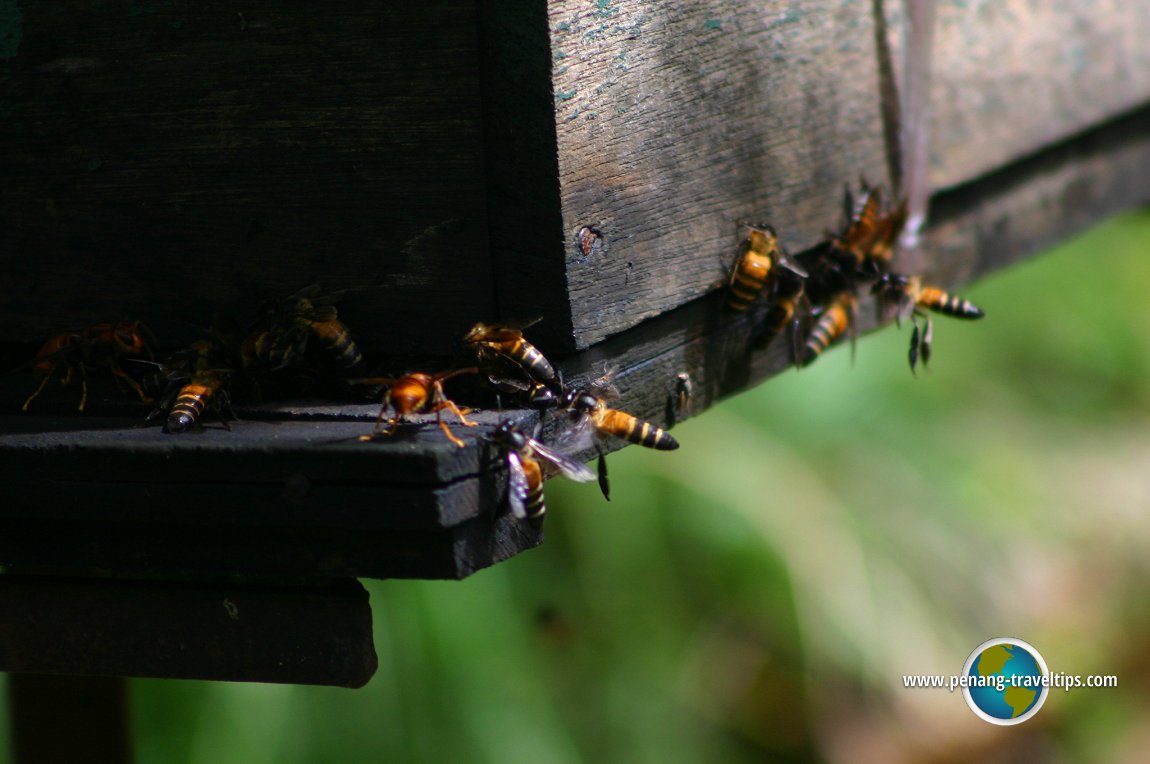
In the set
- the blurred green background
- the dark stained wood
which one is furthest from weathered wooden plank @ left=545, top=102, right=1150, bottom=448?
the dark stained wood

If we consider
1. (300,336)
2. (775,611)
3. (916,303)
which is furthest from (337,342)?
(775,611)

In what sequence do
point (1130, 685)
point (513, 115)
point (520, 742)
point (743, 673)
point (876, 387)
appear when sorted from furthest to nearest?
1. point (1130, 685)
2. point (876, 387)
3. point (743, 673)
4. point (520, 742)
5. point (513, 115)

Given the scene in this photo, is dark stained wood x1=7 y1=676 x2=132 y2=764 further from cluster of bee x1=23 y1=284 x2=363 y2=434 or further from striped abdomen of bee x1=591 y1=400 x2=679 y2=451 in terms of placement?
striped abdomen of bee x1=591 y1=400 x2=679 y2=451

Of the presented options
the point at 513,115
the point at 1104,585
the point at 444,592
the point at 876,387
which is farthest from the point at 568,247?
the point at 1104,585

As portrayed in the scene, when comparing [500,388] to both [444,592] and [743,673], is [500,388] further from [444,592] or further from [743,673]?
[743,673]

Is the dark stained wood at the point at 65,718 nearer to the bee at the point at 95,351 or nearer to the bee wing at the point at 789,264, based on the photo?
the bee at the point at 95,351

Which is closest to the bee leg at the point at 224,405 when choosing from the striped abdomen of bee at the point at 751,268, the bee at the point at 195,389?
the bee at the point at 195,389
